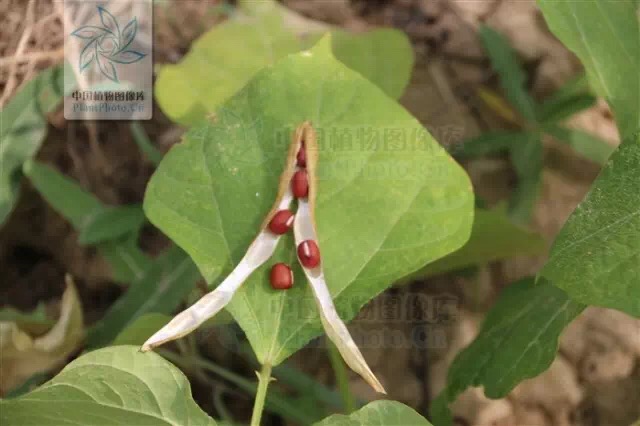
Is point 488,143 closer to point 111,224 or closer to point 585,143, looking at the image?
point 585,143

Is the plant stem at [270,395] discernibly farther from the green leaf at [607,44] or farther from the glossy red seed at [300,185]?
the green leaf at [607,44]

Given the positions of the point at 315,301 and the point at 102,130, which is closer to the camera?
the point at 315,301

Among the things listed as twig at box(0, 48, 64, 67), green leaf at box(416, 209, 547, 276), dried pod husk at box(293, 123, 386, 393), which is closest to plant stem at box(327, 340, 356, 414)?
dried pod husk at box(293, 123, 386, 393)

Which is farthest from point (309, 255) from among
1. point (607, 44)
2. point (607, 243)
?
point (607, 44)

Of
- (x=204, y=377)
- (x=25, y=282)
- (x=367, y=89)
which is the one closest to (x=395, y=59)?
(x=367, y=89)

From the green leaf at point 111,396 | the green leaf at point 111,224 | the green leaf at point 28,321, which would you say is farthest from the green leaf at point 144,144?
the green leaf at point 111,396

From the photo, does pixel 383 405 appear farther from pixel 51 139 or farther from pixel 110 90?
pixel 51 139

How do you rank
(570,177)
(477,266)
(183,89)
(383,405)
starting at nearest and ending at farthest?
(383,405), (183,89), (477,266), (570,177)
